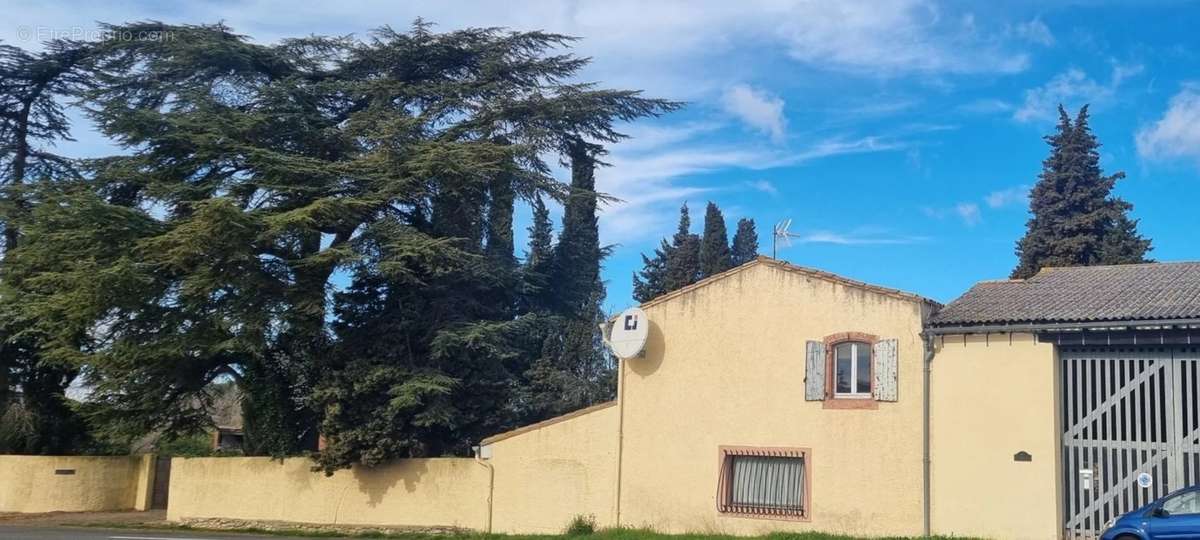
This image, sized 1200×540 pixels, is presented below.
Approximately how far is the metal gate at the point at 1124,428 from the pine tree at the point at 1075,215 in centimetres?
1741

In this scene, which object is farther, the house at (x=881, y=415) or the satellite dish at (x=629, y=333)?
the satellite dish at (x=629, y=333)

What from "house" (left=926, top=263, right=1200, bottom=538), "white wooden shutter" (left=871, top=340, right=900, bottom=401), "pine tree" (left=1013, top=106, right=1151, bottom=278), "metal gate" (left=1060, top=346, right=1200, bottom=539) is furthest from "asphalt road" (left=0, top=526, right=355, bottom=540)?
"pine tree" (left=1013, top=106, right=1151, bottom=278)

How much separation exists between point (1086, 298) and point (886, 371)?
12.3 feet

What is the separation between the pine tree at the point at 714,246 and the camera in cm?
3928

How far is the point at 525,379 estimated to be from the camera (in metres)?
30.8

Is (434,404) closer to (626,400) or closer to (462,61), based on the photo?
(626,400)

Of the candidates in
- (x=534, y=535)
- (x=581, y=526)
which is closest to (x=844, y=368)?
(x=581, y=526)

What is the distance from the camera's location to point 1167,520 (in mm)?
14141

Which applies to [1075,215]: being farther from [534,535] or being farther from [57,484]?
[57,484]

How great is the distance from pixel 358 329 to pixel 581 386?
24.9ft

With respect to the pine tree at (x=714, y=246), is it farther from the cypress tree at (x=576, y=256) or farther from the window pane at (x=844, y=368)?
the window pane at (x=844, y=368)

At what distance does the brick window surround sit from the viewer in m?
19.2

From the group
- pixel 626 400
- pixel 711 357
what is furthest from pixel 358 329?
pixel 711 357

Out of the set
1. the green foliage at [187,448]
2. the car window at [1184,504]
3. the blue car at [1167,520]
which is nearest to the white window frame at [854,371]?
the blue car at [1167,520]
